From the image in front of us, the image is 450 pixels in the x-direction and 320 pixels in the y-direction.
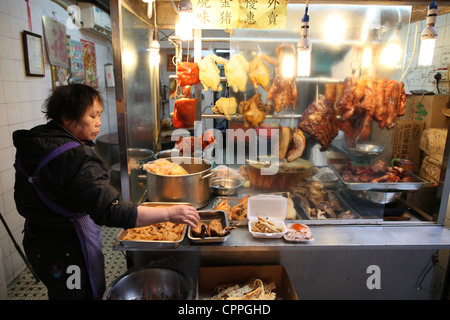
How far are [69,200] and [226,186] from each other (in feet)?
4.80

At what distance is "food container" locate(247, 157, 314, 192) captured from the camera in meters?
2.72

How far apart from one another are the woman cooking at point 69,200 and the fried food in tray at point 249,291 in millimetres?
757

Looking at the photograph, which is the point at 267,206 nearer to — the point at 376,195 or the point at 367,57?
the point at 376,195

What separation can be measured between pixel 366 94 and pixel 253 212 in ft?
4.57

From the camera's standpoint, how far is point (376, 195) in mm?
2658

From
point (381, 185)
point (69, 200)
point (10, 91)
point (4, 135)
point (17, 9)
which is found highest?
point (17, 9)

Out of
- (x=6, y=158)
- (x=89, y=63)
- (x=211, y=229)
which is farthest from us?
(x=89, y=63)

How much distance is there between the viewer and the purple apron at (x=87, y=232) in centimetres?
177

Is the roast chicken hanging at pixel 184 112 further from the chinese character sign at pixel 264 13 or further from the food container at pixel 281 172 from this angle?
the chinese character sign at pixel 264 13

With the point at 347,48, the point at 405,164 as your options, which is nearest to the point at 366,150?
the point at 347,48

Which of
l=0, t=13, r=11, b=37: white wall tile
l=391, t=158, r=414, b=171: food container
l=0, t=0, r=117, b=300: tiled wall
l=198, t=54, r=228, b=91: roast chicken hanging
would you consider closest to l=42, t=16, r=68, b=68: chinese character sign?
l=0, t=0, r=117, b=300: tiled wall

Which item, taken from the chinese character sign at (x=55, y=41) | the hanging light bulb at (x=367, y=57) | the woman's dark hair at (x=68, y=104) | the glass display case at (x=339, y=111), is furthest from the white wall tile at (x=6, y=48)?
the hanging light bulb at (x=367, y=57)

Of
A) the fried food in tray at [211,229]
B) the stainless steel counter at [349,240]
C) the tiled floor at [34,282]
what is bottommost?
the tiled floor at [34,282]
